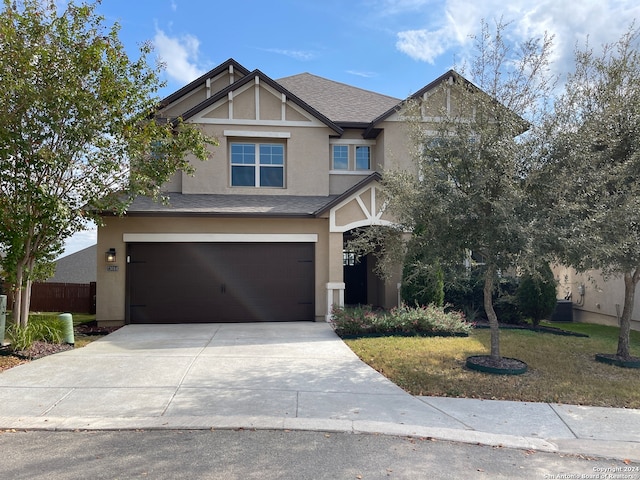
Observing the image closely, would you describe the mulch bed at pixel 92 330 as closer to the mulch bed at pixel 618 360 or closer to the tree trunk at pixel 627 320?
the mulch bed at pixel 618 360

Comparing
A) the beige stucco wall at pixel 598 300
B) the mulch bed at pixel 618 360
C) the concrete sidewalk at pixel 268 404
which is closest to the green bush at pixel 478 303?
the beige stucco wall at pixel 598 300

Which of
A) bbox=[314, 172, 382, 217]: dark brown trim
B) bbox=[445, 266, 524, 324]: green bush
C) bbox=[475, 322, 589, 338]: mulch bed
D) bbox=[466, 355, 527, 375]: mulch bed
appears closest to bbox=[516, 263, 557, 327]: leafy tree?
bbox=[445, 266, 524, 324]: green bush

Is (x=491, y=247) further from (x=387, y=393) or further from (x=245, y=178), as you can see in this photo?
(x=245, y=178)

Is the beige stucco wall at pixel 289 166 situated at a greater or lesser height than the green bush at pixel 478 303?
greater

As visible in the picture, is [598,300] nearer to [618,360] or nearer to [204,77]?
[618,360]

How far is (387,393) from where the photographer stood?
23.0ft

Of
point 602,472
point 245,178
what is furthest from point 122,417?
point 245,178

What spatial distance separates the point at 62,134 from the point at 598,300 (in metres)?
17.0

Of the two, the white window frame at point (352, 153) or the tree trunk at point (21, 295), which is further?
the white window frame at point (352, 153)

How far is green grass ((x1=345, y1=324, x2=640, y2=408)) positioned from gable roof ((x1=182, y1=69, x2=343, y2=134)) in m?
7.33

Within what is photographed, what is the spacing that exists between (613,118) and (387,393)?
251 inches

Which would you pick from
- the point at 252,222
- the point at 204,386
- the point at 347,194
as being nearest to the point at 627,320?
the point at 347,194

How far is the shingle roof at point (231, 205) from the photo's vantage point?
1325 cm

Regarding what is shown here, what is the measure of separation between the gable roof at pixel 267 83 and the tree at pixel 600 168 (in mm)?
7455
